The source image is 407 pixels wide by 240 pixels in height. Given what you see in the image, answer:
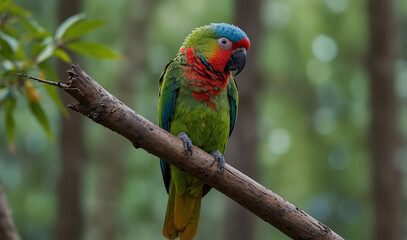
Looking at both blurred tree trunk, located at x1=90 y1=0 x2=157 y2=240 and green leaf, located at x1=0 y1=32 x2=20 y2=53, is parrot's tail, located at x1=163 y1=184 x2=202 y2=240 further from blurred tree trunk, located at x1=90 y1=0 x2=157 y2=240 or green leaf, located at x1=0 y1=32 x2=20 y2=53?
blurred tree trunk, located at x1=90 y1=0 x2=157 y2=240

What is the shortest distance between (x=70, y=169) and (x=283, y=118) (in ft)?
22.6

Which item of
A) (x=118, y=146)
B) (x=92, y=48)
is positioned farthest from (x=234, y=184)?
(x=118, y=146)

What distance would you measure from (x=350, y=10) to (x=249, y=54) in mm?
5026

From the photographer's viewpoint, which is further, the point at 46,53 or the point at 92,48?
the point at 92,48

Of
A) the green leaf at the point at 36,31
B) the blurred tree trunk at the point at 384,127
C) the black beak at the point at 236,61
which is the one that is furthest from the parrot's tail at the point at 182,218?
the blurred tree trunk at the point at 384,127

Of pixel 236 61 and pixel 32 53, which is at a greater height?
pixel 236 61

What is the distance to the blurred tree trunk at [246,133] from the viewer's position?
6.16 meters

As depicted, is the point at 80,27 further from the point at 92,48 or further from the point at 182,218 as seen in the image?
the point at 182,218

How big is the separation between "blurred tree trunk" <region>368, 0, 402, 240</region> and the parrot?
343cm

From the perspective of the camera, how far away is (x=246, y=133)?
245 inches

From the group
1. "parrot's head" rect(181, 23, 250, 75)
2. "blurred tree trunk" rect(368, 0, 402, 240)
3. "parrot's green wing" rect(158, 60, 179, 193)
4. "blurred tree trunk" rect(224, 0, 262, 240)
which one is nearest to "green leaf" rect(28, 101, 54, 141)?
"parrot's green wing" rect(158, 60, 179, 193)

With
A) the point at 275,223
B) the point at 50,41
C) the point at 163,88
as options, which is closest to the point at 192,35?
the point at 163,88

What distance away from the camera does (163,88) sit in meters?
3.33

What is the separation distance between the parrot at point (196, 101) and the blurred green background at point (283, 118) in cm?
625
